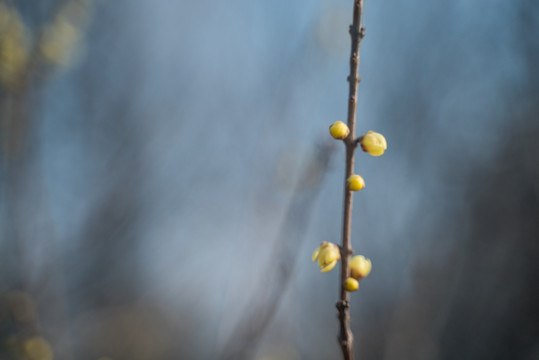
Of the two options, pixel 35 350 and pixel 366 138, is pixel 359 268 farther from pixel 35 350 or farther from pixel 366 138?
pixel 35 350

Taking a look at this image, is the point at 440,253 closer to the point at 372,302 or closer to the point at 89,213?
the point at 372,302

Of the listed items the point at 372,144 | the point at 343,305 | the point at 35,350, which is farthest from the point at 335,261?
the point at 35,350

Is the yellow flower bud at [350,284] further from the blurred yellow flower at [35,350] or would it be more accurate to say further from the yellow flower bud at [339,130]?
the blurred yellow flower at [35,350]

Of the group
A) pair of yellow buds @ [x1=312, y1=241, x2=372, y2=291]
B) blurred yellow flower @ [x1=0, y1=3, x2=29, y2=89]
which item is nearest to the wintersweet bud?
pair of yellow buds @ [x1=312, y1=241, x2=372, y2=291]

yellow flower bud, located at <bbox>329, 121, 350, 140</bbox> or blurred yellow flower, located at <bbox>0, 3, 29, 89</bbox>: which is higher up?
blurred yellow flower, located at <bbox>0, 3, 29, 89</bbox>

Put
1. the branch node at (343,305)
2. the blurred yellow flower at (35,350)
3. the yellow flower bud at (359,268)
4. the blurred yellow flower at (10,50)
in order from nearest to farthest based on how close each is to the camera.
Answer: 1. the branch node at (343,305)
2. the yellow flower bud at (359,268)
3. the blurred yellow flower at (35,350)
4. the blurred yellow flower at (10,50)

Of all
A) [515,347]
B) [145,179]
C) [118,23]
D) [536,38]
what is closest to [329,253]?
[515,347]

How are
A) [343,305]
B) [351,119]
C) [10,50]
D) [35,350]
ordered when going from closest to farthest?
[343,305] → [351,119] → [35,350] → [10,50]

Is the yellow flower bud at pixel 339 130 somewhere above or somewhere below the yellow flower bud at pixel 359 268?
above

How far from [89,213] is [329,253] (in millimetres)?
4750

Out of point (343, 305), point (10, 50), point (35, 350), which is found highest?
point (10, 50)

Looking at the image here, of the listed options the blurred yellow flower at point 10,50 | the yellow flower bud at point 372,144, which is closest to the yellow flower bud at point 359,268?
the yellow flower bud at point 372,144

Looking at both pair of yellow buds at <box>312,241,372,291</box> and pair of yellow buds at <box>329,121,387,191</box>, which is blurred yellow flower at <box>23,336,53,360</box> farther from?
pair of yellow buds at <box>329,121,387,191</box>

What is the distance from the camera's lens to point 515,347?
12.1ft
